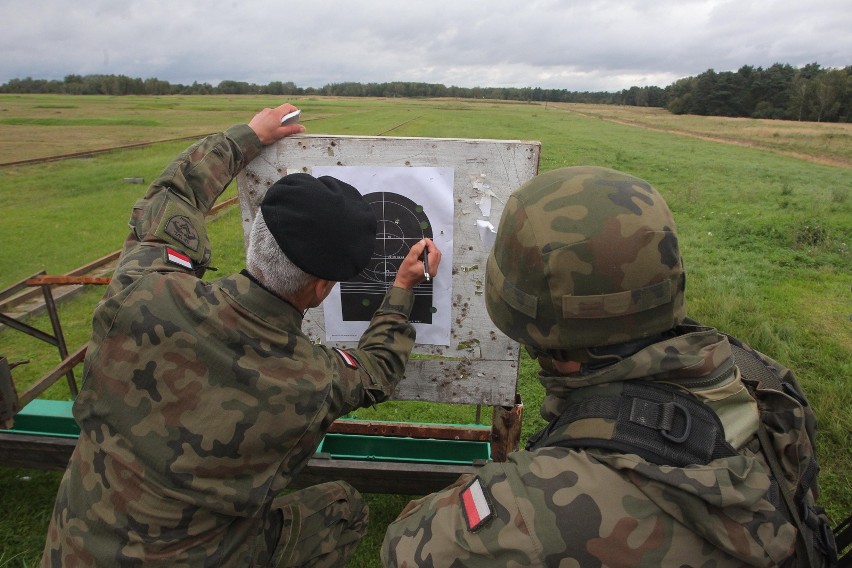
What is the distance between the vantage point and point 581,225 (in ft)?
4.09

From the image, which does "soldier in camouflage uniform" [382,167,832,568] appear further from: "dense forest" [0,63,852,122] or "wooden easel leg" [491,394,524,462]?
"dense forest" [0,63,852,122]

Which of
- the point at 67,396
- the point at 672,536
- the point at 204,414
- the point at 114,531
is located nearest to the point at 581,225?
the point at 672,536

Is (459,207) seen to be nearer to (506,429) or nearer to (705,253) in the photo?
(506,429)

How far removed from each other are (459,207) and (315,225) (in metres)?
0.80

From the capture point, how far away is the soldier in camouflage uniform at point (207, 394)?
1.53m

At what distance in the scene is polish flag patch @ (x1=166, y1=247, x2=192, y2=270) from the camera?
1.92 metres

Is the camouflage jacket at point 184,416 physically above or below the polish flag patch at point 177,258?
below

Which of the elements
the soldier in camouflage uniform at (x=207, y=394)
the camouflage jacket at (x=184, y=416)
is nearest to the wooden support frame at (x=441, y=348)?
the soldier in camouflage uniform at (x=207, y=394)

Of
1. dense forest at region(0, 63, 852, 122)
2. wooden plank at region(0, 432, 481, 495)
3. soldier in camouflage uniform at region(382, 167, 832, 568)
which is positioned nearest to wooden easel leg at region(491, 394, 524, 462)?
wooden plank at region(0, 432, 481, 495)

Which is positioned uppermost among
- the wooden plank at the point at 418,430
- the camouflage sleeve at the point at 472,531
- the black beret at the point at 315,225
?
the black beret at the point at 315,225

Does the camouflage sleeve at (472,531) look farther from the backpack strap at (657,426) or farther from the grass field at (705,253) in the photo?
the grass field at (705,253)

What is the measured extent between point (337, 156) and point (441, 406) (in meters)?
2.51

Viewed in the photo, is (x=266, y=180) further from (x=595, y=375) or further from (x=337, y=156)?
(x=595, y=375)

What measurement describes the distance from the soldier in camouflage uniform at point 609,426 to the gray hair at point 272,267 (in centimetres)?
62
